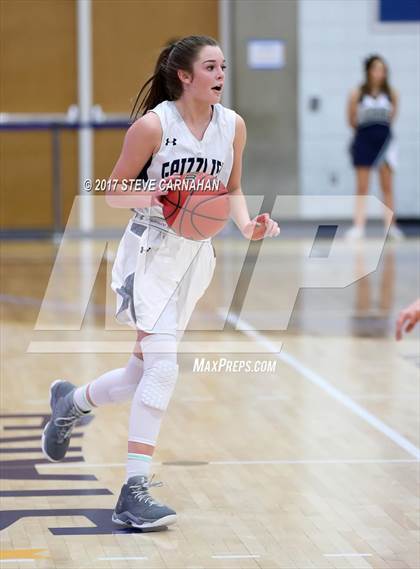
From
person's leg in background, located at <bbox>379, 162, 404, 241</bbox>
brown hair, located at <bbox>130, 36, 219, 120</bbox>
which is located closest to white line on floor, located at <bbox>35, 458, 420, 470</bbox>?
brown hair, located at <bbox>130, 36, 219, 120</bbox>

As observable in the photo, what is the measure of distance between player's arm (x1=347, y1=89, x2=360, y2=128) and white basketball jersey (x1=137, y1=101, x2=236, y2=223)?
11.0m

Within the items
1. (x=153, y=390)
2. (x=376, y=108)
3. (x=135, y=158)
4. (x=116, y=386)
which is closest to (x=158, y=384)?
(x=153, y=390)

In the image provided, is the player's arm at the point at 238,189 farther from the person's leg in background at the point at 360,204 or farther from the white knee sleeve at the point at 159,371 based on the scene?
the person's leg in background at the point at 360,204

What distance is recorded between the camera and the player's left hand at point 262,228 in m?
4.63

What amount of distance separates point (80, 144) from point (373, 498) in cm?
1187

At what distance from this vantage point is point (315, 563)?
4246 mm

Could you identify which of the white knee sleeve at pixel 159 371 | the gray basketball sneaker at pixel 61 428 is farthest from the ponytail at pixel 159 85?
the gray basketball sneaker at pixel 61 428

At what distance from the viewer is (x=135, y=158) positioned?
477 cm

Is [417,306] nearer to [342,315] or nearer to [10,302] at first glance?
[342,315]

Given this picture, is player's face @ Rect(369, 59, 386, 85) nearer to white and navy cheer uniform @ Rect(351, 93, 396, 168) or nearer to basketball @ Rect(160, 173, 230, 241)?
white and navy cheer uniform @ Rect(351, 93, 396, 168)

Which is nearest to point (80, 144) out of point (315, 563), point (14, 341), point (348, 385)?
point (14, 341)

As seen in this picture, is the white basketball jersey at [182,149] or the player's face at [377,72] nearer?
the white basketball jersey at [182,149]

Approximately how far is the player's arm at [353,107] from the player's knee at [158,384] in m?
11.3

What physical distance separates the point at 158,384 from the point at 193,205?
65 cm
